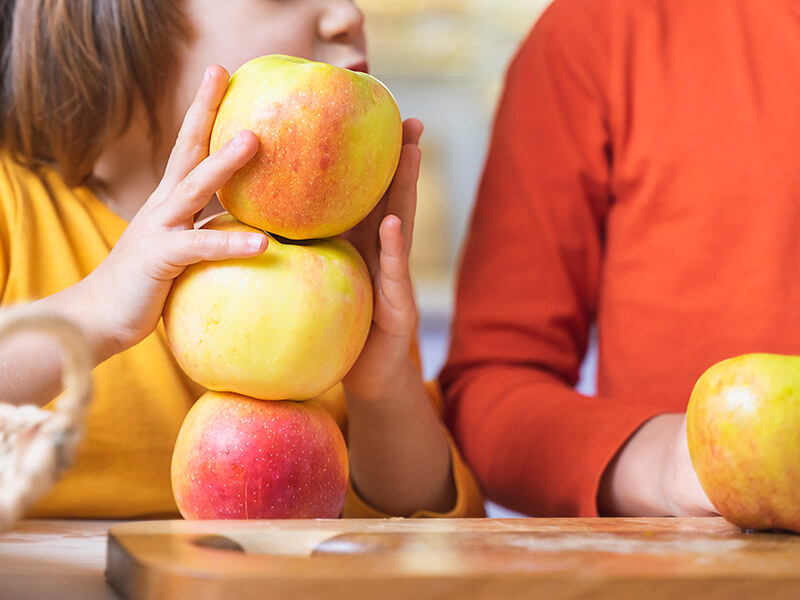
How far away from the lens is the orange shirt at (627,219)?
0.93 meters

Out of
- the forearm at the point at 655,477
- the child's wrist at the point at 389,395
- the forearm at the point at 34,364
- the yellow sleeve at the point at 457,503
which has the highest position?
the forearm at the point at 34,364

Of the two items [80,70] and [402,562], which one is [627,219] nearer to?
[80,70]

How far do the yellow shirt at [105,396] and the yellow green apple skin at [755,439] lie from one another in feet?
0.98

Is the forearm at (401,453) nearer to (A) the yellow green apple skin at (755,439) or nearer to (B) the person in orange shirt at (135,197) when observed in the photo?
(B) the person in orange shirt at (135,197)

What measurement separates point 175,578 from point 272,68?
33cm

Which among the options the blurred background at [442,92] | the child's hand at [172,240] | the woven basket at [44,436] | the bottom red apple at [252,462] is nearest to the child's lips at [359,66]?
the child's hand at [172,240]

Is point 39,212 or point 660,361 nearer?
point 39,212

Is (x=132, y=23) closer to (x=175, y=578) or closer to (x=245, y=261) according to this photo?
(x=245, y=261)

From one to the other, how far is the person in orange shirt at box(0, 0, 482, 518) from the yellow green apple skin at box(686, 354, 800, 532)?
0.76 feet

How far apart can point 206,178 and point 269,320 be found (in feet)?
0.31

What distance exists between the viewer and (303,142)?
544mm

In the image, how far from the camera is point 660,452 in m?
0.72

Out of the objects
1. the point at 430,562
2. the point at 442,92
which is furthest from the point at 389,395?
the point at 442,92

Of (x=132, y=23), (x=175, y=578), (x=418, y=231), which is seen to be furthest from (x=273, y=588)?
(x=418, y=231)
